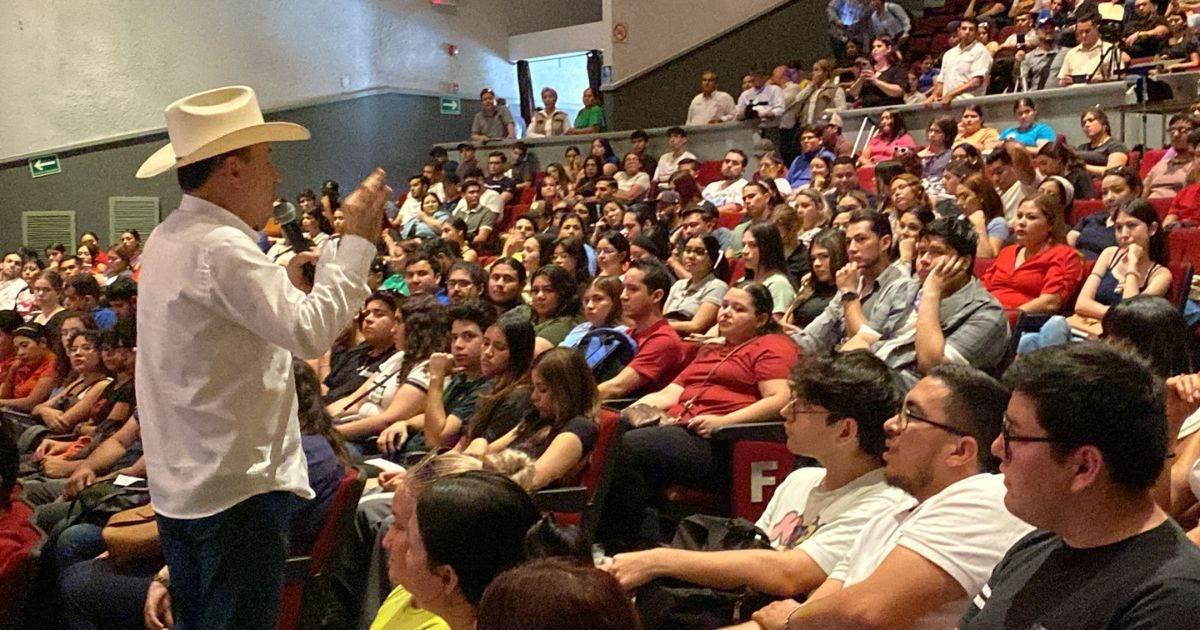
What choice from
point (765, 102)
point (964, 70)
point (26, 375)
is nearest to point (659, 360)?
point (26, 375)

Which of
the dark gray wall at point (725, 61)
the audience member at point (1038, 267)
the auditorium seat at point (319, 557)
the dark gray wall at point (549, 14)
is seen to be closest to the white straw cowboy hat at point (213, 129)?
the auditorium seat at point (319, 557)

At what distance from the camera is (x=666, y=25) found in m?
12.6

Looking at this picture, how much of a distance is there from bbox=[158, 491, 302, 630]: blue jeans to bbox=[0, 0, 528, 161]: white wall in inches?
416

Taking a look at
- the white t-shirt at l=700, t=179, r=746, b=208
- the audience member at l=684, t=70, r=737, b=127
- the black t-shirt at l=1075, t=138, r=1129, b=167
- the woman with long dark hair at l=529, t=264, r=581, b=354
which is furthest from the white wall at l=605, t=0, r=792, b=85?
the woman with long dark hair at l=529, t=264, r=581, b=354

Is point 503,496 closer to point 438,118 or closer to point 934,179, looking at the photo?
point 934,179

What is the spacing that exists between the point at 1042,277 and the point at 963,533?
3.23 meters

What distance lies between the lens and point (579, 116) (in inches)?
479

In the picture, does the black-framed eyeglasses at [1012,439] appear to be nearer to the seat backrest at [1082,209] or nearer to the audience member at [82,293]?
the seat backrest at [1082,209]

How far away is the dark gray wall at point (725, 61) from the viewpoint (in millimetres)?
12352

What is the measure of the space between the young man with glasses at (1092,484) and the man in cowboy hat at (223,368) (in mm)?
1179

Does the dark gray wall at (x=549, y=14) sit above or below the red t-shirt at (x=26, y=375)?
above

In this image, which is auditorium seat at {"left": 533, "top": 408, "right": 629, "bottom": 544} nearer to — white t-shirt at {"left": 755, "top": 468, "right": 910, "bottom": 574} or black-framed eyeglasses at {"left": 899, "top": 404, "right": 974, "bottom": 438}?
white t-shirt at {"left": 755, "top": 468, "right": 910, "bottom": 574}

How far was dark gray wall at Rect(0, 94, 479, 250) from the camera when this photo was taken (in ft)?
38.6

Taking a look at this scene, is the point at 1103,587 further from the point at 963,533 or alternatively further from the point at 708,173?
the point at 708,173
